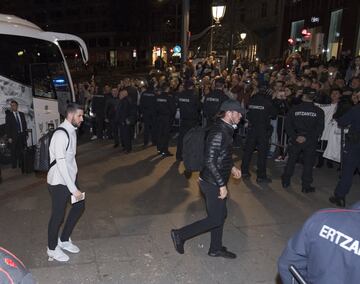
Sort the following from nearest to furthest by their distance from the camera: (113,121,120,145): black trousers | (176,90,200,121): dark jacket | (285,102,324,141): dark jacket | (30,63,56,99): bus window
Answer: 1. (285,102,324,141): dark jacket
2. (176,90,200,121): dark jacket
3. (30,63,56,99): bus window
4. (113,121,120,145): black trousers

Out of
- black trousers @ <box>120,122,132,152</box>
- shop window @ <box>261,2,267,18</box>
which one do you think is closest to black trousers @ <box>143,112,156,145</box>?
black trousers @ <box>120,122,132,152</box>

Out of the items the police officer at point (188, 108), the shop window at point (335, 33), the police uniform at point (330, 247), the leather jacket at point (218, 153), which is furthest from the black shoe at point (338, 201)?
the shop window at point (335, 33)

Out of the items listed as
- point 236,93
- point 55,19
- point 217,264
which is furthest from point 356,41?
point 55,19

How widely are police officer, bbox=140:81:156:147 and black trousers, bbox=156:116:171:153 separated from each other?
785 millimetres

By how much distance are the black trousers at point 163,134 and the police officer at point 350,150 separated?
495 centimetres

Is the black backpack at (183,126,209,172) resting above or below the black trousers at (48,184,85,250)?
above

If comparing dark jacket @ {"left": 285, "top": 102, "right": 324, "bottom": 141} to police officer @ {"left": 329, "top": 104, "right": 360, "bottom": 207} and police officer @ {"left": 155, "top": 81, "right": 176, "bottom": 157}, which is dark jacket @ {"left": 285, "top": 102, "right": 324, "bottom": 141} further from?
police officer @ {"left": 155, "top": 81, "right": 176, "bottom": 157}

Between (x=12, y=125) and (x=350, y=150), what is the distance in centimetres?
725

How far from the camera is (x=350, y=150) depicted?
680 cm

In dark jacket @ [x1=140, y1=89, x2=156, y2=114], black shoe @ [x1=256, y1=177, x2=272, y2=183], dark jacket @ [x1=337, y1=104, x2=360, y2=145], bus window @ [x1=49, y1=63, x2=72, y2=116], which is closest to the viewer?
dark jacket @ [x1=337, y1=104, x2=360, y2=145]

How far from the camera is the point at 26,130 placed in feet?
31.3

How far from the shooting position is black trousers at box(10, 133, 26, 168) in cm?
932

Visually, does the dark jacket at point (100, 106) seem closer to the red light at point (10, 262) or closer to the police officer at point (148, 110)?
the police officer at point (148, 110)

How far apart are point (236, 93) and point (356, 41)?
14387mm
